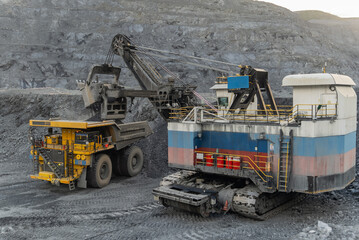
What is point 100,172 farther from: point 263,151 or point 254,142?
point 263,151

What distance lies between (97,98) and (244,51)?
30.5 meters

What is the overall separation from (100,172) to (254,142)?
6299 millimetres

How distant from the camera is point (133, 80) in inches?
1442

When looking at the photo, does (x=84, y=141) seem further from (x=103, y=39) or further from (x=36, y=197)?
(x=103, y=39)

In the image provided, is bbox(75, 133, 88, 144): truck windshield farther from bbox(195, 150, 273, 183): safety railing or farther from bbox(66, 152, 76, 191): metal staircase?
bbox(195, 150, 273, 183): safety railing

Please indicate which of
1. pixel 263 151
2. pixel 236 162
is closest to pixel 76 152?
pixel 236 162

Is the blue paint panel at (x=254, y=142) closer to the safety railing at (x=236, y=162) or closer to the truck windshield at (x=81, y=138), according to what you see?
the safety railing at (x=236, y=162)

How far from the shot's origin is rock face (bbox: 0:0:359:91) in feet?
125

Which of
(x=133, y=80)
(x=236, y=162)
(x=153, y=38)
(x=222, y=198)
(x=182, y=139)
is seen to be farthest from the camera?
(x=153, y=38)

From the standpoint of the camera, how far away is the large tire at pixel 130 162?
570 inches

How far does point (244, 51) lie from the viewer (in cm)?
4119

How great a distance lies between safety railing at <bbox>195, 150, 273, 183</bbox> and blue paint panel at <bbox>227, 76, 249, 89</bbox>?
2499mm

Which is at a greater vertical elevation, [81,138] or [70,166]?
[81,138]

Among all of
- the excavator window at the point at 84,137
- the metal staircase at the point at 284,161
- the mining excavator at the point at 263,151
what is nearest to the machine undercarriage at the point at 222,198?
the mining excavator at the point at 263,151
